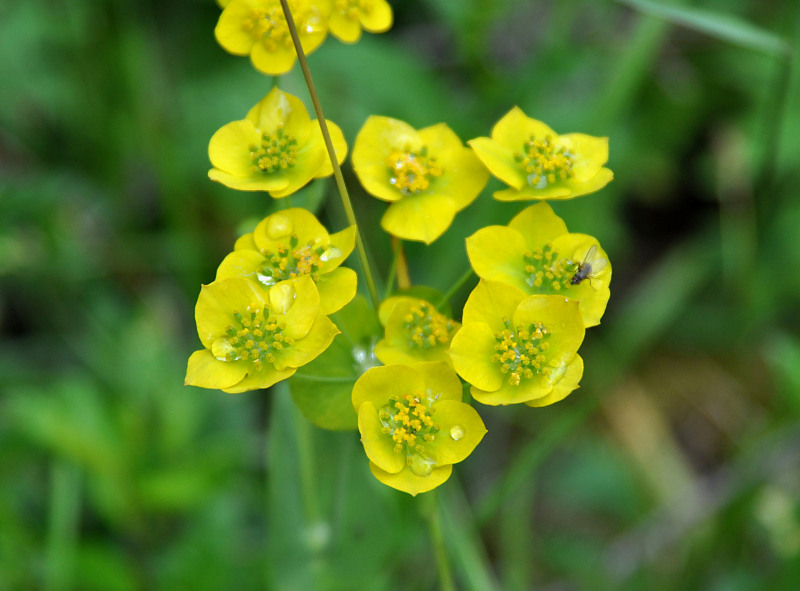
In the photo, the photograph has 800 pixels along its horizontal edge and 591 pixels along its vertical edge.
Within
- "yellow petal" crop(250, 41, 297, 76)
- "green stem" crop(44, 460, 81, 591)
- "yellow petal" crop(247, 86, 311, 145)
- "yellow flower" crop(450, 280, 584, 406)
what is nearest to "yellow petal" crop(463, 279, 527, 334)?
"yellow flower" crop(450, 280, 584, 406)

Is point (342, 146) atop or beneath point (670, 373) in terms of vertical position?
atop

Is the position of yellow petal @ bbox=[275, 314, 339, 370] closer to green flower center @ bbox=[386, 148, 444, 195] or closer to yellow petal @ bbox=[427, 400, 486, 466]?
yellow petal @ bbox=[427, 400, 486, 466]

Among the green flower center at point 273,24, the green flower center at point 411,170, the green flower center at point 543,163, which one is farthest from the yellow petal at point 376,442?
the green flower center at point 273,24

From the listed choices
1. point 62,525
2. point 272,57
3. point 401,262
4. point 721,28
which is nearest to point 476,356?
point 401,262

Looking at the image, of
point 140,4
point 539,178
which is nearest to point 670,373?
point 539,178

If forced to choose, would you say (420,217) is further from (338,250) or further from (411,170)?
(338,250)

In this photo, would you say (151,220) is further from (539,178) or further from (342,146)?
(539,178)
